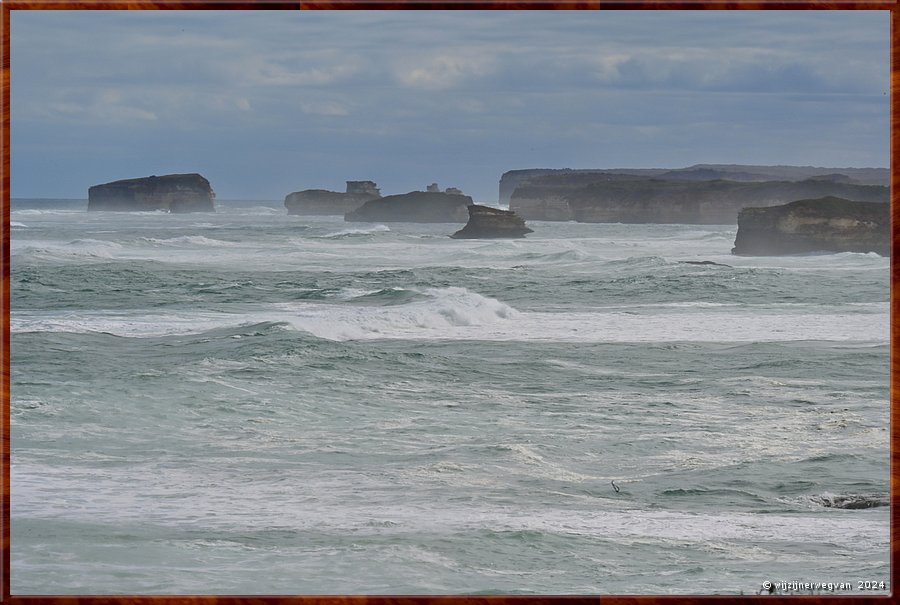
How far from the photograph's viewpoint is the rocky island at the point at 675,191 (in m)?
9.22

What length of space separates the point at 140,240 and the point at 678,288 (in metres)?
8.58

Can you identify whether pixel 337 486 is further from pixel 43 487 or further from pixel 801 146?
pixel 801 146

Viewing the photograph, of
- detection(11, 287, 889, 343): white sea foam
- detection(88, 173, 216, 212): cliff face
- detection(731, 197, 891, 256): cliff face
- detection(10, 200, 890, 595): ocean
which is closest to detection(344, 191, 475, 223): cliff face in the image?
detection(10, 200, 890, 595): ocean

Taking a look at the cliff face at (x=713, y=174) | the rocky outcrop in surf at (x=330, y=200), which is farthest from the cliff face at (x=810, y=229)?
the rocky outcrop in surf at (x=330, y=200)

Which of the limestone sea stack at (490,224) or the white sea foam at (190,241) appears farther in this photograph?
the white sea foam at (190,241)

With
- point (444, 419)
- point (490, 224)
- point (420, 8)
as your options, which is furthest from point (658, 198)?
point (420, 8)

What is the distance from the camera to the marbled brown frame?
3461mm

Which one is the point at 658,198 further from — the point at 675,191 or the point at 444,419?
the point at 444,419

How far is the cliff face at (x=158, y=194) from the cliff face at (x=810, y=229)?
6564 mm

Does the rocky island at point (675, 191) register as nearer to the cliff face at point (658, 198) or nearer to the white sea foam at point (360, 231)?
the cliff face at point (658, 198)

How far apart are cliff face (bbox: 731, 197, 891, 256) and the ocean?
387mm

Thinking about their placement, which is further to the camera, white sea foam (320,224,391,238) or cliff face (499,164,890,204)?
white sea foam (320,224,391,238)

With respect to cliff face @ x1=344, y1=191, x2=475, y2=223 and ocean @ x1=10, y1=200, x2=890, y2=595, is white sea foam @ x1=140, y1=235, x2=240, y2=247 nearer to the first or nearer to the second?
ocean @ x1=10, y1=200, x2=890, y2=595

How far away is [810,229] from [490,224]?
6.64 metres
